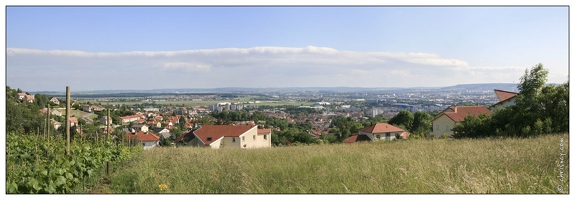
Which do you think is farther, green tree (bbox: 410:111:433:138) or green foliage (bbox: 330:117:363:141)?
green tree (bbox: 410:111:433:138)

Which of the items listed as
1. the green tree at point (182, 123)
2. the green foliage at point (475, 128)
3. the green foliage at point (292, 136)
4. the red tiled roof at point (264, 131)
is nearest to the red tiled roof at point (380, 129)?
the green foliage at point (292, 136)

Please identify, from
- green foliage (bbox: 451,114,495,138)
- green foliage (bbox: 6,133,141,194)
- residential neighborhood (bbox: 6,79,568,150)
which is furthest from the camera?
residential neighborhood (bbox: 6,79,568,150)

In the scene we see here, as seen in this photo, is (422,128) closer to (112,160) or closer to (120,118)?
(120,118)

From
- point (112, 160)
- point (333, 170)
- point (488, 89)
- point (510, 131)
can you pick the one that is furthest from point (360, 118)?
point (333, 170)

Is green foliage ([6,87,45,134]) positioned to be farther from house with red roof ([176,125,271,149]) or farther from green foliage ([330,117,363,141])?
green foliage ([330,117,363,141])

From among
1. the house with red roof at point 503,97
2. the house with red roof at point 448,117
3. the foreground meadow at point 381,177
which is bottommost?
the house with red roof at point 448,117

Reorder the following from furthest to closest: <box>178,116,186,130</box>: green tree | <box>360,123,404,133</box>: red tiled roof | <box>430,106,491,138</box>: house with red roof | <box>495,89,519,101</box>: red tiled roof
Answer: <box>360,123,404,133</box>: red tiled roof, <box>178,116,186,130</box>: green tree, <box>430,106,491,138</box>: house with red roof, <box>495,89,519,101</box>: red tiled roof

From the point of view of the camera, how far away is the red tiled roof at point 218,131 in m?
20.7

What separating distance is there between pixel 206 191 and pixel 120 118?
16602 mm

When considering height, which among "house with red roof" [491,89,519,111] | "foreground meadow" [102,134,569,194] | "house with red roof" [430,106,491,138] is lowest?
"house with red roof" [430,106,491,138]

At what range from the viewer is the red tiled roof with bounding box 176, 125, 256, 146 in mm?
20734

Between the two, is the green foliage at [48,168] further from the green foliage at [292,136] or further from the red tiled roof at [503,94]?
the red tiled roof at [503,94]

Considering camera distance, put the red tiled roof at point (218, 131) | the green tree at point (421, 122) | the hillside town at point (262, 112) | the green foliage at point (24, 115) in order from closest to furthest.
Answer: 1. the green foliage at point (24, 115)
2. the hillside town at point (262, 112)
3. the red tiled roof at point (218, 131)
4. the green tree at point (421, 122)

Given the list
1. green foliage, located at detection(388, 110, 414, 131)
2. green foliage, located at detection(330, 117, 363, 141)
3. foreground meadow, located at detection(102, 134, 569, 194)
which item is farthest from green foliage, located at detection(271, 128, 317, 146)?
foreground meadow, located at detection(102, 134, 569, 194)
